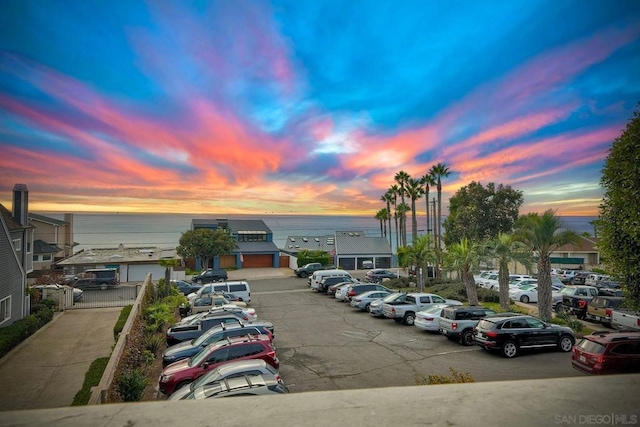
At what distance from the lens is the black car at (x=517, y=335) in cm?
1482

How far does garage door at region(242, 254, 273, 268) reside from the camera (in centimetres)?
5603

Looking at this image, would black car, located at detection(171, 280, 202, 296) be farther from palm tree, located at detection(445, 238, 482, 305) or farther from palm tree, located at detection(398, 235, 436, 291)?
palm tree, located at detection(445, 238, 482, 305)

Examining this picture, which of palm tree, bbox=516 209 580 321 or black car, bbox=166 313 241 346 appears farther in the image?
palm tree, bbox=516 209 580 321

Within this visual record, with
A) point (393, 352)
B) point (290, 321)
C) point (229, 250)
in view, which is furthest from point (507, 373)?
point (229, 250)

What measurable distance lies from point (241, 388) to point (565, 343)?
13401 millimetres

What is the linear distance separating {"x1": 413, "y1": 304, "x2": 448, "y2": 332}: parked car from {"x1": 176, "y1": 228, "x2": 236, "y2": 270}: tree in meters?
32.8

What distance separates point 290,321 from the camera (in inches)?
877

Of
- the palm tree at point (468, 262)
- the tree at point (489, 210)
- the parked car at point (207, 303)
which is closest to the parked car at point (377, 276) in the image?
the tree at point (489, 210)

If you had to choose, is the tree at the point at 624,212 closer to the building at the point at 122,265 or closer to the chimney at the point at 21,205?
the chimney at the point at 21,205

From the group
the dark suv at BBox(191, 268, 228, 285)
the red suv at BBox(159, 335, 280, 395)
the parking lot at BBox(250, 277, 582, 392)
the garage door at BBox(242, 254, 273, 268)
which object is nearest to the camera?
the red suv at BBox(159, 335, 280, 395)

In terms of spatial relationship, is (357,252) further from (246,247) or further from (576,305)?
(576,305)

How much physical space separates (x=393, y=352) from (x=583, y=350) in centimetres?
648

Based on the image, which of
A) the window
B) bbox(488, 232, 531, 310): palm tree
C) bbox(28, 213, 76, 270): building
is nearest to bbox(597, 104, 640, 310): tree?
bbox(488, 232, 531, 310): palm tree

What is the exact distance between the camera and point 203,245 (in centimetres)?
4684
